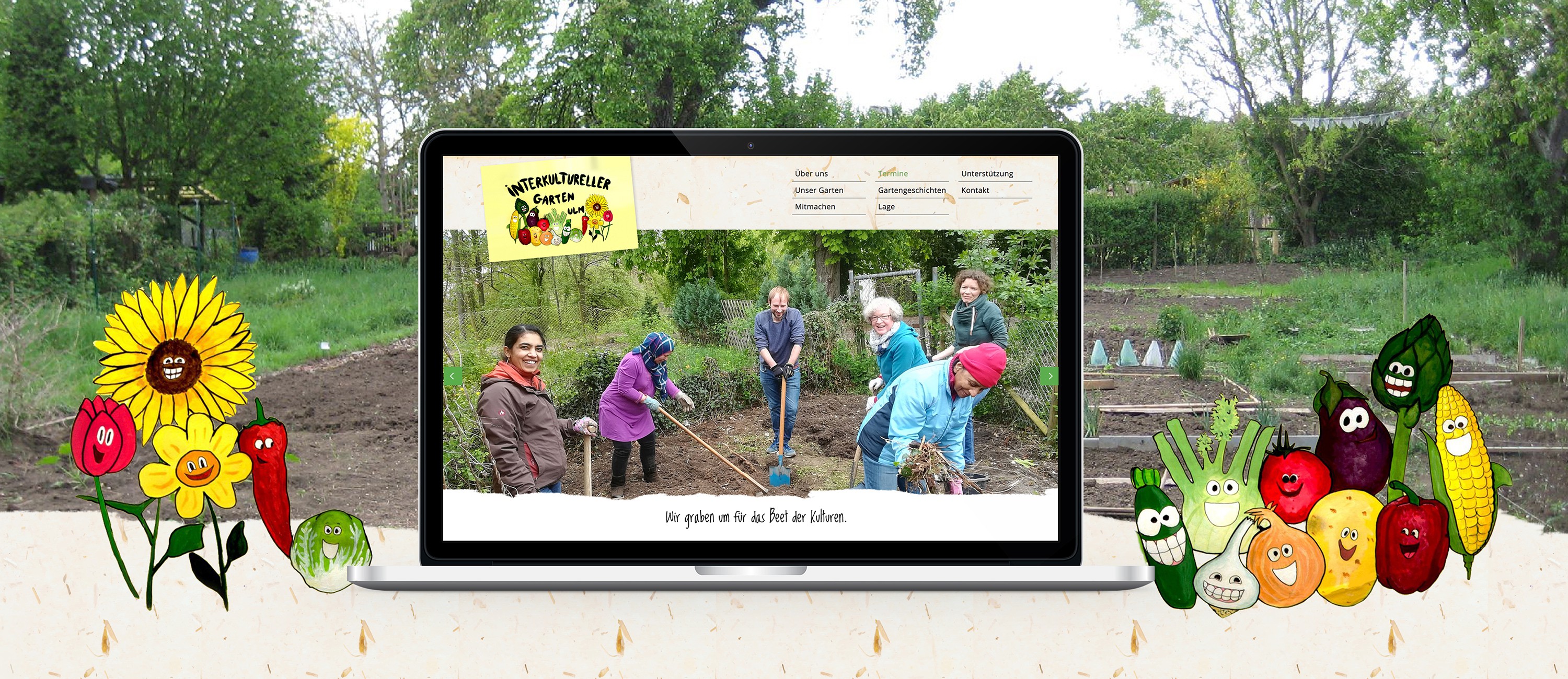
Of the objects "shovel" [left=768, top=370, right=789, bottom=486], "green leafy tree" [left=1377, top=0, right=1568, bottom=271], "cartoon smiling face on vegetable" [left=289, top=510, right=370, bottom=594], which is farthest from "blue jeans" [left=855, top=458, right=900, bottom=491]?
"green leafy tree" [left=1377, top=0, right=1568, bottom=271]

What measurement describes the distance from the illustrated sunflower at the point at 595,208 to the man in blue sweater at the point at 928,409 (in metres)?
0.89

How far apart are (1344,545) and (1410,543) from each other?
22 cm

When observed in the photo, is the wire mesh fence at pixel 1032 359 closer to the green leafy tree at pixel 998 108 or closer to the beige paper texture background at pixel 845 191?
the beige paper texture background at pixel 845 191

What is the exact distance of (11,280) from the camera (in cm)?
860

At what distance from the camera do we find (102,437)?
3102mm

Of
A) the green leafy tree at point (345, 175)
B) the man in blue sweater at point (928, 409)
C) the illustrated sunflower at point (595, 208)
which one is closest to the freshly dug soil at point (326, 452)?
the green leafy tree at point (345, 175)

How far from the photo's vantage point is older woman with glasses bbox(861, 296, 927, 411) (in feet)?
10.1

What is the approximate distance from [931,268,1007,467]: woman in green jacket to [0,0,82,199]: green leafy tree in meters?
9.55

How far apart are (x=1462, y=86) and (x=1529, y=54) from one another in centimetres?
55

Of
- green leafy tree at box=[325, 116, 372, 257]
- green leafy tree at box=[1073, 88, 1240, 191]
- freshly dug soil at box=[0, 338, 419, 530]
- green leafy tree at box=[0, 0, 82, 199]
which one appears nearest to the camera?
freshly dug soil at box=[0, 338, 419, 530]

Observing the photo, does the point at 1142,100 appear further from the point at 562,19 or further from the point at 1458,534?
the point at 1458,534

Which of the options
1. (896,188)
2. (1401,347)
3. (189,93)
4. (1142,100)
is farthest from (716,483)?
(189,93)

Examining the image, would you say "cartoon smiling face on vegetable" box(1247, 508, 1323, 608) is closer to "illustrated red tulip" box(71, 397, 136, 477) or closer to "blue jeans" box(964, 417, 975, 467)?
"blue jeans" box(964, 417, 975, 467)

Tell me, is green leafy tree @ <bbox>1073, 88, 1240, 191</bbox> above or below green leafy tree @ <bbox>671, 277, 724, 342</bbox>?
above
